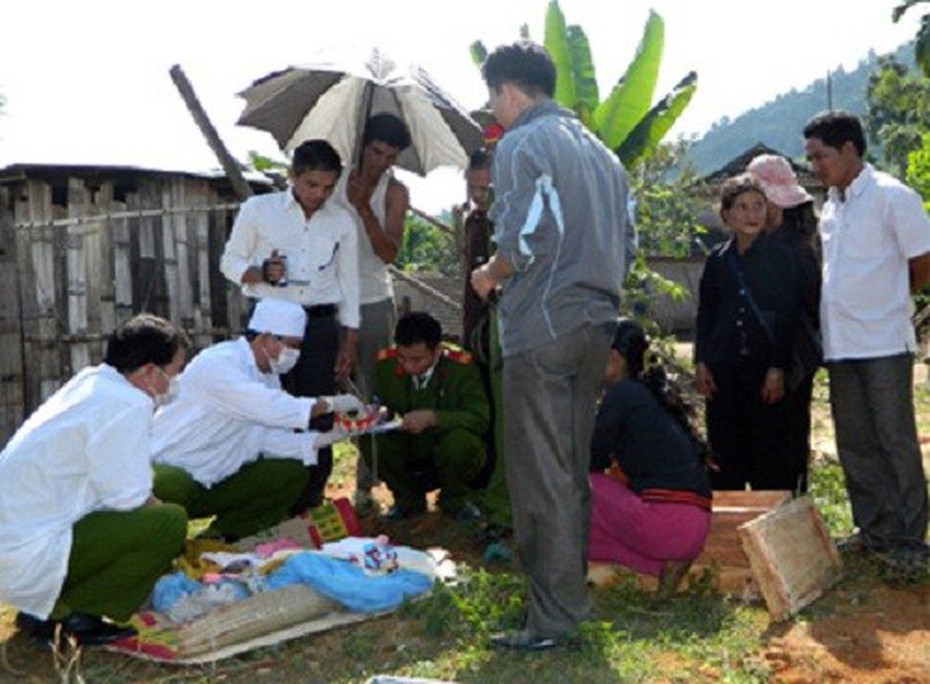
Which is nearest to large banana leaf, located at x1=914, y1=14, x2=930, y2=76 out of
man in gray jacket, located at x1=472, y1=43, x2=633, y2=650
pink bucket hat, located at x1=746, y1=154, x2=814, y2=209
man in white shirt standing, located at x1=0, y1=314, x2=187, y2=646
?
pink bucket hat, located at x1=746, y1=154, x2=814, y2=209

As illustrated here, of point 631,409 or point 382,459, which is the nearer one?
point 631,409

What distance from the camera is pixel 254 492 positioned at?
542 cm

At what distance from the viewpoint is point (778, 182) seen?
17.6 feet

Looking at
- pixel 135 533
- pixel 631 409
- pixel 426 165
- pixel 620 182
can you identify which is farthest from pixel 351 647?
pixel 426 165

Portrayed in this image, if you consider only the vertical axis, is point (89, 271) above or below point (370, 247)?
below

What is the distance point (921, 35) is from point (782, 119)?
458 ft

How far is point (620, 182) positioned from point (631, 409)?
3.03ft

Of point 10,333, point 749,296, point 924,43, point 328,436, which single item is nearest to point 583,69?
point 749,296

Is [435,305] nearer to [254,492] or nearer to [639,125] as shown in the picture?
[639,125]

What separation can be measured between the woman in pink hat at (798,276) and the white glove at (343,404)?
1957mm

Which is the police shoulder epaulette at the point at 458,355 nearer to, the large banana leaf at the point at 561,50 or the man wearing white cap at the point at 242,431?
the man wearing white cap at the point at 242,431

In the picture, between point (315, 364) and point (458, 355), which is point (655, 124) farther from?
point (315, 364)

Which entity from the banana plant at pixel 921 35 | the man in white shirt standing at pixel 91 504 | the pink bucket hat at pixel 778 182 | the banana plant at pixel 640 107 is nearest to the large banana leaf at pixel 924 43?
the banana plant at pixel 921 35

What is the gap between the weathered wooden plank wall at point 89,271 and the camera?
7.88 meters
